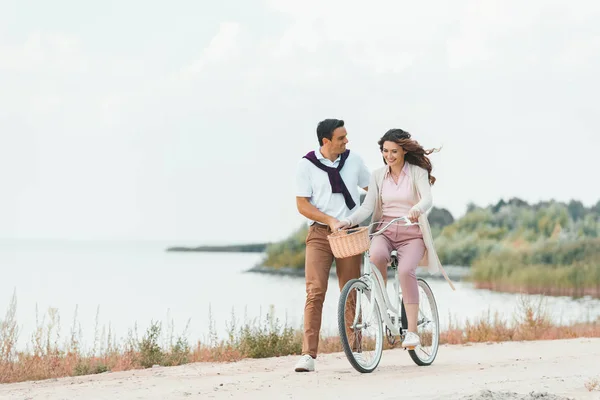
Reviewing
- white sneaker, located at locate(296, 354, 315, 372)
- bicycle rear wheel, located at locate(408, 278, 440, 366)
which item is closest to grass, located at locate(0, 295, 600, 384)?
bicycle rear wheel, located at locate(408, 278, 440, 366)

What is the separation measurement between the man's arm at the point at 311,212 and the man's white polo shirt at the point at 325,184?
0.17ft

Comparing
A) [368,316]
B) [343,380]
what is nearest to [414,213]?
[368,316]

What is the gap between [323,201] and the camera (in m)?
7.37

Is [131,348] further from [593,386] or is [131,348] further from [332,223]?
[593,386]

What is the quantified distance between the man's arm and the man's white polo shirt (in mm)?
52

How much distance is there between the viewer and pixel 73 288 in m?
38.3

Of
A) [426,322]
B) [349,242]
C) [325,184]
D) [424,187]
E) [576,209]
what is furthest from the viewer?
[576,209]

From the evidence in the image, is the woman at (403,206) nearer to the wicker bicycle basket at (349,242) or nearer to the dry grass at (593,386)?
the wicker bicycle basket at (349,242)

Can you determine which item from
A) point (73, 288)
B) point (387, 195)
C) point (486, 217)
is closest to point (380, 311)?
point (387, 195)

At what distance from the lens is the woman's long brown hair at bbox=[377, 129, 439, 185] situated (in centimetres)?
729

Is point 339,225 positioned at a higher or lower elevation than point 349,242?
higher

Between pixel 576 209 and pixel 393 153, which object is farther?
pixel 576 209

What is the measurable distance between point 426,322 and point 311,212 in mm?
1530

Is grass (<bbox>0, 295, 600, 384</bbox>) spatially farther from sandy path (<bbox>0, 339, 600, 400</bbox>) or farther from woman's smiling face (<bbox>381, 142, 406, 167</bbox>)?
woman's smiling face (<bbox>381, 142, 406, 167</bbox>)
